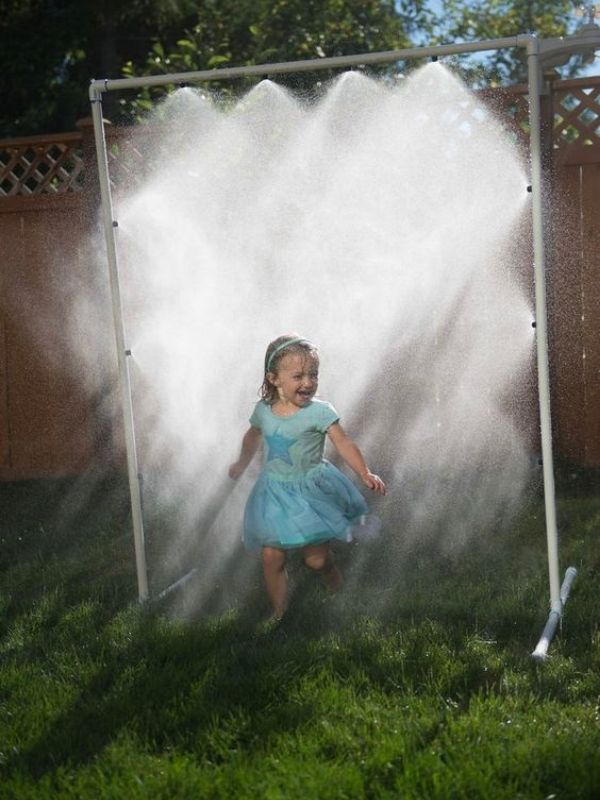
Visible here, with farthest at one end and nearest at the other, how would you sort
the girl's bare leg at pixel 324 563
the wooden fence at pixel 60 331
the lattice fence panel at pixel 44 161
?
the lattice fence panel at pixel 44 161 < the wooden fence at pixel 60 331 < the girl's bare leg at pixel 324 563

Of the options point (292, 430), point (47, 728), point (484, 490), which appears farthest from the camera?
point (484, 490)

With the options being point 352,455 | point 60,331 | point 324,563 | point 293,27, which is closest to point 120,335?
point 352,455

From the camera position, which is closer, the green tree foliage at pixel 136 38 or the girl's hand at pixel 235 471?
the girl's hand at pixel 235 471

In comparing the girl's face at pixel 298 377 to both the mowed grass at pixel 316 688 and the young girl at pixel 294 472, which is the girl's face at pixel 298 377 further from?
the mowed grass at pixel 316 688

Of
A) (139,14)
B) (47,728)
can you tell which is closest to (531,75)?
(47,728)

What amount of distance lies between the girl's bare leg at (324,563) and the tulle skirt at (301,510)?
0.08m

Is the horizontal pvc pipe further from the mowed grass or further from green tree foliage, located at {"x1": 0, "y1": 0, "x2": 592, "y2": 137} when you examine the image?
green tree foliage, located at {"x1": 0, "y1": 0, "x2": 592, "y2": 137}

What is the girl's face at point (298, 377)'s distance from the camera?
417 centimetres

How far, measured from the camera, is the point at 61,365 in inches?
263

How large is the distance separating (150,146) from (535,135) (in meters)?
2.65

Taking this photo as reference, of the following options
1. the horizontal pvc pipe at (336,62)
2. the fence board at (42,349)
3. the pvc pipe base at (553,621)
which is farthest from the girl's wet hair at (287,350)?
the fence board at (42,349)

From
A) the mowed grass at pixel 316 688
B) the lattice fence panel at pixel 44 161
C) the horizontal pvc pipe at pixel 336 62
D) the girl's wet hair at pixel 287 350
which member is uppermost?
the lattice fence panel at pixel 44 161

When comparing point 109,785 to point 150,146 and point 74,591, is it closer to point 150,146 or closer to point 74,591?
point 74,591

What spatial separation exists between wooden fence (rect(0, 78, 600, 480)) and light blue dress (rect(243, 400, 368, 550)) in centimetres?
205
